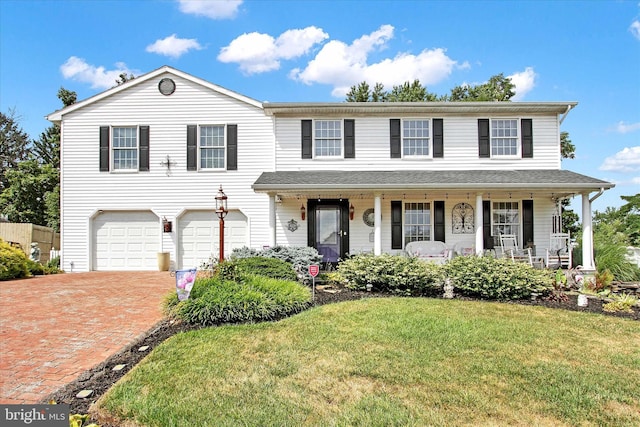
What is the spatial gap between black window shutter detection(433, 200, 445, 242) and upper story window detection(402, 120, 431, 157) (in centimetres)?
184

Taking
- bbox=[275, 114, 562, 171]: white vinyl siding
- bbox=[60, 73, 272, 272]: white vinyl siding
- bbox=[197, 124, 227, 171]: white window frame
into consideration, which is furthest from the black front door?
bbox=[197, 124, 227, 171]: white window frame

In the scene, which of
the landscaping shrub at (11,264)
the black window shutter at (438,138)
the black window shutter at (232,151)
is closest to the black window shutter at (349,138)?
the black window shutter at (438,138)

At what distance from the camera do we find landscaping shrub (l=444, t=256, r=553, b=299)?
7594 mm

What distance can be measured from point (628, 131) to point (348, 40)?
12158mm

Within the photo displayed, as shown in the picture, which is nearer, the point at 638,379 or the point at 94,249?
the point at 638,379

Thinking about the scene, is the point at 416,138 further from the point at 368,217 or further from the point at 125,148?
the point at 125,148

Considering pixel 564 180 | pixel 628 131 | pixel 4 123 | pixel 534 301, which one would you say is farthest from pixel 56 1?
pixel 4 123

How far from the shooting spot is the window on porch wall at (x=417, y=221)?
12320 mm

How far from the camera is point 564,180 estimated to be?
35.3 ft

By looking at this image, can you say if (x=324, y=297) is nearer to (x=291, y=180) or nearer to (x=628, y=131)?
(x=291, y=180)

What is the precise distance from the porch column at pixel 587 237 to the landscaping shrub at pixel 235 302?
8.46 metres

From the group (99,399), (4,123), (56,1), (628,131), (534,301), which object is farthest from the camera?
(4,123)

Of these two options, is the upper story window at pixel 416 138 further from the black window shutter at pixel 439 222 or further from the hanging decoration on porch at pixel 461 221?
the hanging decoration on porch at pixel 461 221

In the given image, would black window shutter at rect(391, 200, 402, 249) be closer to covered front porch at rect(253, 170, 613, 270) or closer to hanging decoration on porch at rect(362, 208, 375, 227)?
covered front porch at rect(253, 170, 613, 270)
